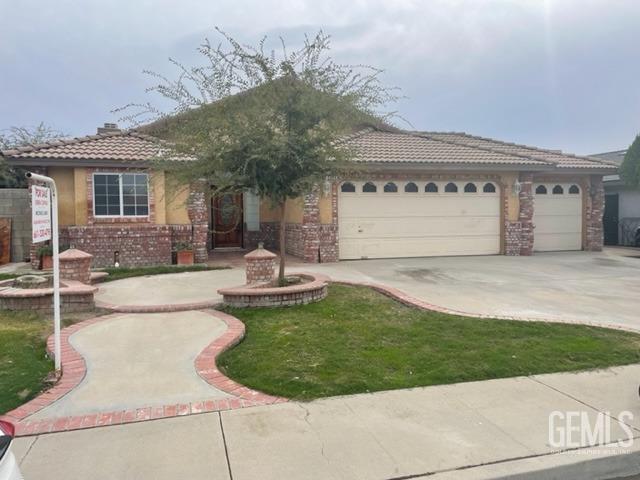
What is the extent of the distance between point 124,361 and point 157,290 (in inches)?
161

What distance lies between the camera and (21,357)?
5.21m

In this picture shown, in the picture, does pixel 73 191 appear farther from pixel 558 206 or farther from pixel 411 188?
pixel 558 206

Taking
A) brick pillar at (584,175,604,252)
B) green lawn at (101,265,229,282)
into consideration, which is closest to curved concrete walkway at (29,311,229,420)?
green lawn at (101,265,229,282)

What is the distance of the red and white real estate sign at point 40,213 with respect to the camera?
14.3ft

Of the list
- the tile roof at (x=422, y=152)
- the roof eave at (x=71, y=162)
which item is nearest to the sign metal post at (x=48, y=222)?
the roof eave at (x=71, y=162)

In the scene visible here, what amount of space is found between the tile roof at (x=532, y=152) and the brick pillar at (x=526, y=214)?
0.84m

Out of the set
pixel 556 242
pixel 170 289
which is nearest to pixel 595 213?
pixel 556 242

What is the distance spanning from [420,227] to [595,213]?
7215 millimetres

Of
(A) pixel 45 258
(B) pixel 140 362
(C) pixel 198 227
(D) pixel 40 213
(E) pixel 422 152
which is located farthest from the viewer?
(E) pixel 422 152

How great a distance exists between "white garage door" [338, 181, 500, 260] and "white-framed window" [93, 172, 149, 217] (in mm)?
5975

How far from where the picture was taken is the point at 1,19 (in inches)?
457

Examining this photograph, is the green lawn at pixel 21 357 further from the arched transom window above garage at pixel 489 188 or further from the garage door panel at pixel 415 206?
the arched transom window above garage at pixel 489 188

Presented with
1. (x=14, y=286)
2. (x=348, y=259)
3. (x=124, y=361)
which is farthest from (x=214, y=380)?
(x=348, y=259)

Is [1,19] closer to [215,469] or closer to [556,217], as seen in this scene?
[215,469]
